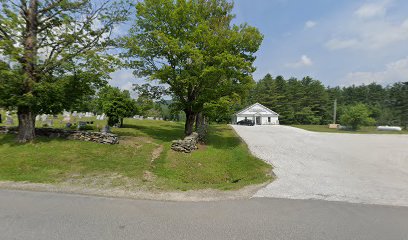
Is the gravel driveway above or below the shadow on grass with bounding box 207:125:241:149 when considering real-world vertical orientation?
below

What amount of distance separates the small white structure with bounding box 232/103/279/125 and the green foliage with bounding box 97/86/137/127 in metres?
35.4

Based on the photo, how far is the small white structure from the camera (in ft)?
180

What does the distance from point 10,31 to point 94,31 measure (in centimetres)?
391

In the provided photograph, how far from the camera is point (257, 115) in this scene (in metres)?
55.1

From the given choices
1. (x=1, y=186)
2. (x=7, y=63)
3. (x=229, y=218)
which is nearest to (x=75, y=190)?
(x=1, y=186)

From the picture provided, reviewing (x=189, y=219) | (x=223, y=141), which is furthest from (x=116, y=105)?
(x=189, y=219)

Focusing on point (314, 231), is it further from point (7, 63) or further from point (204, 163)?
point (7, 63)

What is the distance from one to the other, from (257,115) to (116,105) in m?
39.1

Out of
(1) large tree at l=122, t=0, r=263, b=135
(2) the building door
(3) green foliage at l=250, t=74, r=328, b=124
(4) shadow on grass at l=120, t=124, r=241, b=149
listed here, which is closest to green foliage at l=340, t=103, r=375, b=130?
(2) the building door

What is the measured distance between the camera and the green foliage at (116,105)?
21.2 metres

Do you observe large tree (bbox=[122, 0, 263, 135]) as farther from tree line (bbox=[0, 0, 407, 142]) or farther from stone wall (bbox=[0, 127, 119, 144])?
stone wall (bbox=[0, 127, 119, 144])

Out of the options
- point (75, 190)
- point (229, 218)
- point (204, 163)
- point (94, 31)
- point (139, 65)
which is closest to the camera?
point (229, 218)

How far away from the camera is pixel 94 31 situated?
14.1 m

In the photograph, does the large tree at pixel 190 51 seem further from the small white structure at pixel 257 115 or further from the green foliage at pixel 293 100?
the green foliage at pixel 293 100
